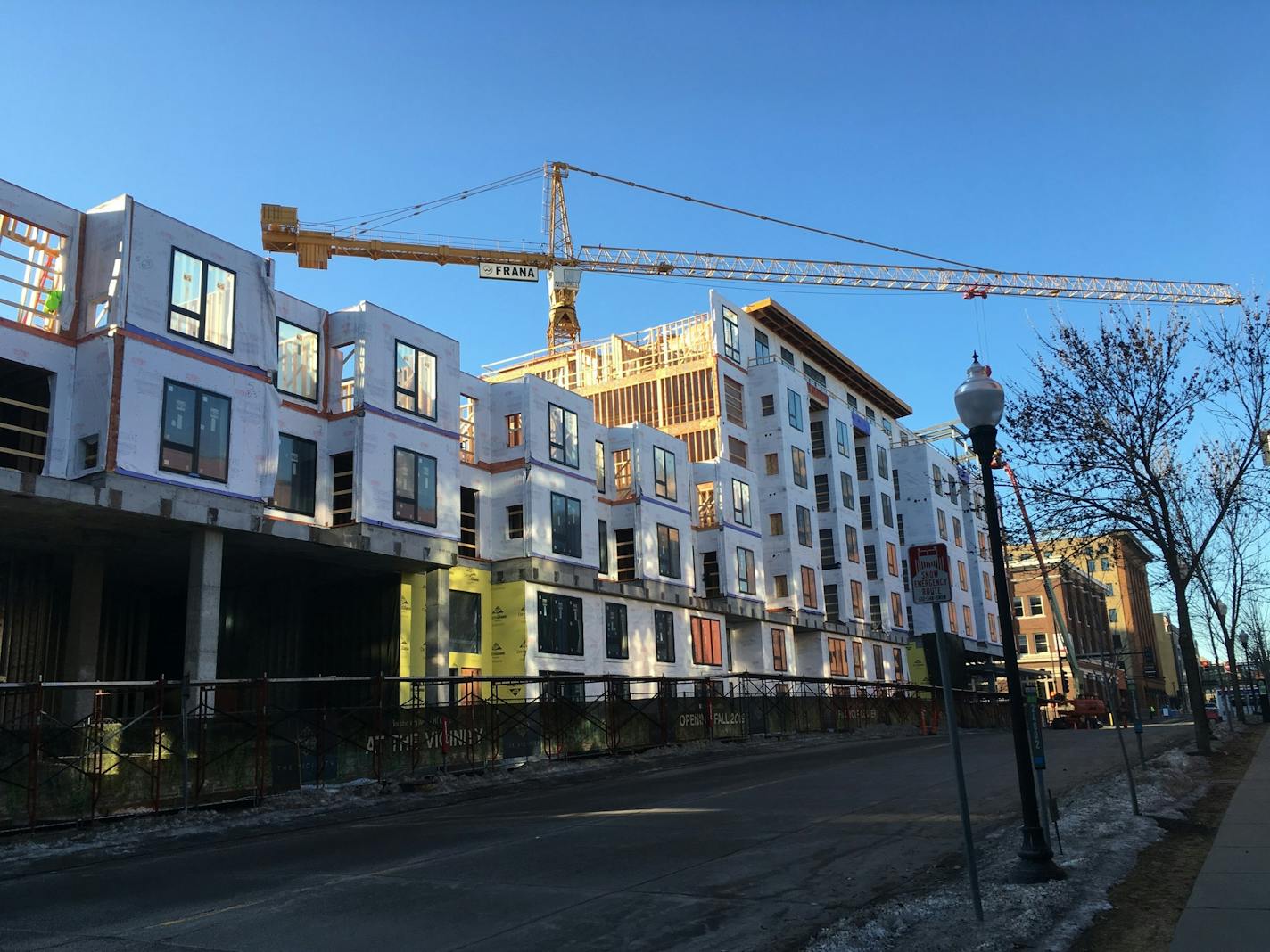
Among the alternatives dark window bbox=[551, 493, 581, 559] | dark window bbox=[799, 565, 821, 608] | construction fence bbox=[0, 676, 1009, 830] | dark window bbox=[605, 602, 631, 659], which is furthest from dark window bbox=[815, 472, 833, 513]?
construction fence bbox=[0, 676, 1009, 830]

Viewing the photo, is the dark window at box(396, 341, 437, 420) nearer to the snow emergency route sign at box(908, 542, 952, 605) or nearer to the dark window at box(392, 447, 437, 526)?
the dark window at box(392, 447, 437, 526)

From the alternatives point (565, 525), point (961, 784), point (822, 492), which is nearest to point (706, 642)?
point (565, 525)

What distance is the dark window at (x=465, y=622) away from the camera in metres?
36.8

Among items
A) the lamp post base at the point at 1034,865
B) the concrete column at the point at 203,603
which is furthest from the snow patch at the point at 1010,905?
the concrete column at the point at 203,603

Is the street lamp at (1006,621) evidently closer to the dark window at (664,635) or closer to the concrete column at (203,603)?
the concrete column at (203,603)

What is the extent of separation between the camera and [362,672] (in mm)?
35812

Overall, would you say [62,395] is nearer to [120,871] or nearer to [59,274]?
[59,274]

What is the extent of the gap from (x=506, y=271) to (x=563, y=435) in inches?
1448

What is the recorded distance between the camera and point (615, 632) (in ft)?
143

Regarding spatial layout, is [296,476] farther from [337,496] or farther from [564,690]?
[564,690]

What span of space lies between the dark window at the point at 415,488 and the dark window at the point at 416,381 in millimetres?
1616

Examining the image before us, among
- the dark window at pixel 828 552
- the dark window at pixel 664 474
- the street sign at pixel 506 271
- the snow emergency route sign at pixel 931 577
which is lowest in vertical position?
the snow emergency route sign at pixel 931 577

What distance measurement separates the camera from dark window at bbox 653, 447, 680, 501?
49.0 m

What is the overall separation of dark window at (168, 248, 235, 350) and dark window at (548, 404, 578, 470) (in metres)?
15.5
